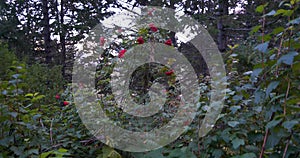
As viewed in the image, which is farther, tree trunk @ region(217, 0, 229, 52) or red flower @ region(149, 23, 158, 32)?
tree trunk @ region(217, 0, 229, 52)

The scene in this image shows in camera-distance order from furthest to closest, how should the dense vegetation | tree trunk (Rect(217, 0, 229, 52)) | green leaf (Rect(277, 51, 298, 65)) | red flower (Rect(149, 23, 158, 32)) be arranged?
tree trunk (Rect(217, 0, 229, 52)) < red flower (Rect(149, 23, 158, 32)) < the dense vegetation < green leaf (Rect(277, 51, 298, 65))

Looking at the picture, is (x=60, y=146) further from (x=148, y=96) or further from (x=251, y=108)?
(x=251, y=108)

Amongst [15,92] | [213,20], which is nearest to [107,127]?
[15,92]

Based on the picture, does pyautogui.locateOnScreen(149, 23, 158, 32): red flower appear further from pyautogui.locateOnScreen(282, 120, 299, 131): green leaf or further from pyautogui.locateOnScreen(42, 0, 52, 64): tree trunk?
pyautogui.locateOnScreen(42, 0, 52, 64): tree trunk

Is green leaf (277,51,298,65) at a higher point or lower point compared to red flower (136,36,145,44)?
lower

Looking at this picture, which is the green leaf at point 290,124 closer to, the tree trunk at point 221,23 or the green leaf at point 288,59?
the green leaf at point 288,59

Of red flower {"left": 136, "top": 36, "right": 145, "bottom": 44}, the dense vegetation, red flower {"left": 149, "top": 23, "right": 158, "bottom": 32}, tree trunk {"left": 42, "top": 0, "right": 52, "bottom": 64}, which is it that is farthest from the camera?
tree trunk {"left": 42, "top": 0, "right": 52, "bottom": 64}

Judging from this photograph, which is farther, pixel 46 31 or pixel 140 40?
pixel 46 31

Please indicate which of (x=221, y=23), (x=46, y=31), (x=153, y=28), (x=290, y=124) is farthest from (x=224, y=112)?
(x=46, y=31)

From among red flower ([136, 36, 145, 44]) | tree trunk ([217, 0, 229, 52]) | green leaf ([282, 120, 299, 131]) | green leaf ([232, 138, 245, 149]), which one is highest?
tree trunk ([217, 0, 229, 52])

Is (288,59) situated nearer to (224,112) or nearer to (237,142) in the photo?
(237,142)

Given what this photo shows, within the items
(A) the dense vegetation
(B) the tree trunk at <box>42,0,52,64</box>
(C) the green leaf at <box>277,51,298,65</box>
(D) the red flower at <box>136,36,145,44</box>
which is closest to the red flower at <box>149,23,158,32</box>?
(A) the dense vegetation

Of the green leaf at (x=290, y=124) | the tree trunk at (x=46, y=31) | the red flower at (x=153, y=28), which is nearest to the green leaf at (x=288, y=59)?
the green leaf at (x=290, y=124)

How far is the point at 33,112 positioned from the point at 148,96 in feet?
2.46
